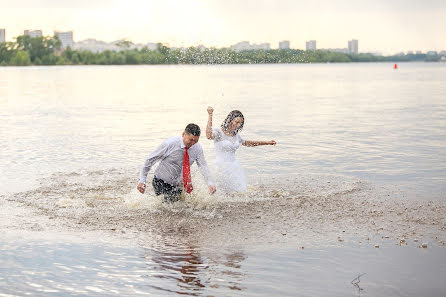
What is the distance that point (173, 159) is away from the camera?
1002 centimetres

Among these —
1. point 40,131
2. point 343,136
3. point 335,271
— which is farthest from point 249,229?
point 40,131

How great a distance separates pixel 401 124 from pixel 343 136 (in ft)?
16.2

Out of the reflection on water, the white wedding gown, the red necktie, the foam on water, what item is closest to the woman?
the white wedding gown

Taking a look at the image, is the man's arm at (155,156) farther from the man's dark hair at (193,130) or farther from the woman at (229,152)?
the woman at (229,152)

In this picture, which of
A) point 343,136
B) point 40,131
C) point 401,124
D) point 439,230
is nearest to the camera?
point 439,230

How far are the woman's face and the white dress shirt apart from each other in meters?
1.16

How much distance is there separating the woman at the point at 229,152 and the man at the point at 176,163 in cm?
106

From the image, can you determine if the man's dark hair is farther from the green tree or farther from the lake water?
the green tree

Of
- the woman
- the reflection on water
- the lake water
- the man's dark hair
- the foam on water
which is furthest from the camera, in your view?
the woman

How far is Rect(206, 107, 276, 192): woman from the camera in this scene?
1112cm

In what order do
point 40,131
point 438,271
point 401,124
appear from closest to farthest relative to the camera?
point 438,271, point 40,131, point 401,124

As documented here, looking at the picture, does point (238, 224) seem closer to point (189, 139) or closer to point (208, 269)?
point (189, 139)

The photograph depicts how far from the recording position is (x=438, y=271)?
742cm

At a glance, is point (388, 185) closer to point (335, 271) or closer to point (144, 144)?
point (335, 271)
